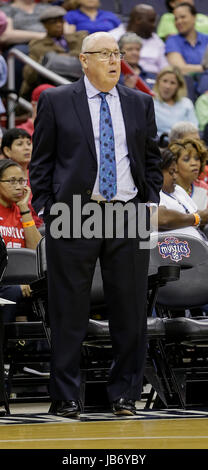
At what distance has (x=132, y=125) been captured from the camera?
17.7 feet

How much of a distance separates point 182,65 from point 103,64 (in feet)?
22.4

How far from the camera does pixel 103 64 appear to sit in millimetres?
5363

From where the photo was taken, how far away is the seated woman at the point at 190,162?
802 cm

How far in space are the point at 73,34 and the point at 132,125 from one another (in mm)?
5795

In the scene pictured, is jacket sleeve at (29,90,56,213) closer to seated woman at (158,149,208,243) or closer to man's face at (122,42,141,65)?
seated woman at (158,149,208,243)

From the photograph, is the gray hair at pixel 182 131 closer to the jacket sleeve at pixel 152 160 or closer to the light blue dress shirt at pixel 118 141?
the jacket sleeve at pixel 152 160

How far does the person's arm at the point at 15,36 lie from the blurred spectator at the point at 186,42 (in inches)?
70.1

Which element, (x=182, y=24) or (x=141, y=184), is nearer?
(x=141, y=184)

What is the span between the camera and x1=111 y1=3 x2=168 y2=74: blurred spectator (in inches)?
461

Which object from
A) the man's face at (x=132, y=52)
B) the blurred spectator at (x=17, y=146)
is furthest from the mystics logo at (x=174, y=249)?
the man's face at (x=132, y=52)
